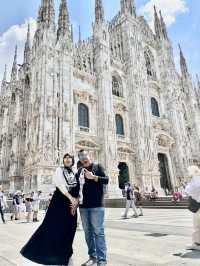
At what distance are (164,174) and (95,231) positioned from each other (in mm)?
26236

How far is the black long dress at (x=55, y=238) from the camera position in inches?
112

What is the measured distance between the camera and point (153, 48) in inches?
1347

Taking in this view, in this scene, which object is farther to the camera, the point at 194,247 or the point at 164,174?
the point at 164,174

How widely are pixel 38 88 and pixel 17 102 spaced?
6.72 metres

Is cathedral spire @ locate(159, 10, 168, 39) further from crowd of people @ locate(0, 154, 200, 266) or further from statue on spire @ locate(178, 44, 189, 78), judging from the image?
crowd of people @ locate(0, 154, 200, 266)

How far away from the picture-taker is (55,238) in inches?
116

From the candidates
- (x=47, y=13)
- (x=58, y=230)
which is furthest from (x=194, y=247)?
(x=47, y=13)

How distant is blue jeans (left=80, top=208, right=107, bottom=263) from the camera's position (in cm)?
301

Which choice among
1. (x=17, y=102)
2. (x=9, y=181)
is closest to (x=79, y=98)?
(x=17, y=102)

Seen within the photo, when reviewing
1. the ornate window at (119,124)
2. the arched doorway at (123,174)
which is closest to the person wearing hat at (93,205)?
the arched doorway at (123,174)

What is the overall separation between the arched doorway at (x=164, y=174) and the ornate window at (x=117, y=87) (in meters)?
8.84

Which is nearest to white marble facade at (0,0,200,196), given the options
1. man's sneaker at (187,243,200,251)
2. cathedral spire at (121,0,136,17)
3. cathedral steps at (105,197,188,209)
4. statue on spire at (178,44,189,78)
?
cathedral spire at (121,0,136,17)

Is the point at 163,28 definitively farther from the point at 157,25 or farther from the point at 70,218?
the point at 70,218

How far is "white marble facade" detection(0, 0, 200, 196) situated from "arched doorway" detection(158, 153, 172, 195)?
16.0 inches
